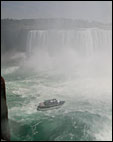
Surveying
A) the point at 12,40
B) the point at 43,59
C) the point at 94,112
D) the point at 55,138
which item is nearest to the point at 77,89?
the point at 94,112

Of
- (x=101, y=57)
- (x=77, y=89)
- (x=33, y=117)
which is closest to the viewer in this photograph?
(x=33, y=117)

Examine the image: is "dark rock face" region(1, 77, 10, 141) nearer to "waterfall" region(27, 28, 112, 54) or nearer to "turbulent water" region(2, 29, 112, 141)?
"turbulent water" region(2, 29, 112, 141)

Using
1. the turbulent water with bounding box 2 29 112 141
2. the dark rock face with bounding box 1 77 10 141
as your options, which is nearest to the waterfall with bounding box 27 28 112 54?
the turbulent water with bounding box 2 29 112 141

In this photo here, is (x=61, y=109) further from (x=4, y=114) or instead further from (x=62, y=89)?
(x=4, y=114)

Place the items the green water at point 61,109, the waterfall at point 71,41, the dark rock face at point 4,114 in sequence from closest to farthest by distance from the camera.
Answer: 1. the dark rock face at point 4,114
2. the green water at point 61,109
3. the waterfall at point 71,41

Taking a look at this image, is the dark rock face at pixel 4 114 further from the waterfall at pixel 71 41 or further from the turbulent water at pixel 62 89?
the waterfall at pixel 71 41

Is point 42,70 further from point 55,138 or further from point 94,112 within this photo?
point 55,138

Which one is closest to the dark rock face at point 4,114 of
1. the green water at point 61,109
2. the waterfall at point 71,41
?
the green water at point 61,109
